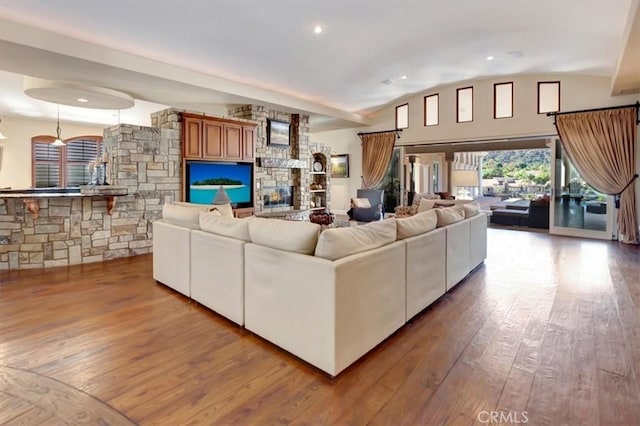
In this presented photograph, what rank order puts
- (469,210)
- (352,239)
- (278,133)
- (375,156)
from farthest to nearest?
1. (375,156)
2. (278,133)
3. (469,210)
4. (352,239)

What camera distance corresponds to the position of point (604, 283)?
3883 millimetres

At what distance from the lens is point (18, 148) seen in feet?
29.9

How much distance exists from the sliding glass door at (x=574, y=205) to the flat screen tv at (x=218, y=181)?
21.4 ft

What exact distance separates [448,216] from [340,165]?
7216mm

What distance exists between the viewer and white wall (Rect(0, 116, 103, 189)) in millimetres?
8945

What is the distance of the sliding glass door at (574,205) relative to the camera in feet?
22.2

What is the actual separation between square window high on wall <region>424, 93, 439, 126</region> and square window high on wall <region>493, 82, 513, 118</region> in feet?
4.34

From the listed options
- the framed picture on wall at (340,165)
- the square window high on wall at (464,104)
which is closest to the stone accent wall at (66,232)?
the framed picture on wall at (340,165)

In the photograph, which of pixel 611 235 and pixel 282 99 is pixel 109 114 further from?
pixel 611 235

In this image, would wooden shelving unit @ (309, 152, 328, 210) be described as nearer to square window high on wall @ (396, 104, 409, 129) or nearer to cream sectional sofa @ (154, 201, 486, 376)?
square window high on wall @ (396, 104, 409, 129)

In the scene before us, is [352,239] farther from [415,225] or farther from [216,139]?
[216,139]

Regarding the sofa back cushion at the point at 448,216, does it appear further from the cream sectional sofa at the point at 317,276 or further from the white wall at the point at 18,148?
the white wall at the point at 18,148

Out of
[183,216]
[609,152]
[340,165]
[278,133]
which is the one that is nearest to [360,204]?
[278,133]

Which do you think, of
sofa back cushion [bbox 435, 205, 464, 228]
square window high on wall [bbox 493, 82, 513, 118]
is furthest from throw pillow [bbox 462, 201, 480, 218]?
square window high on wall [bbox 493, 82, 513, 118]
